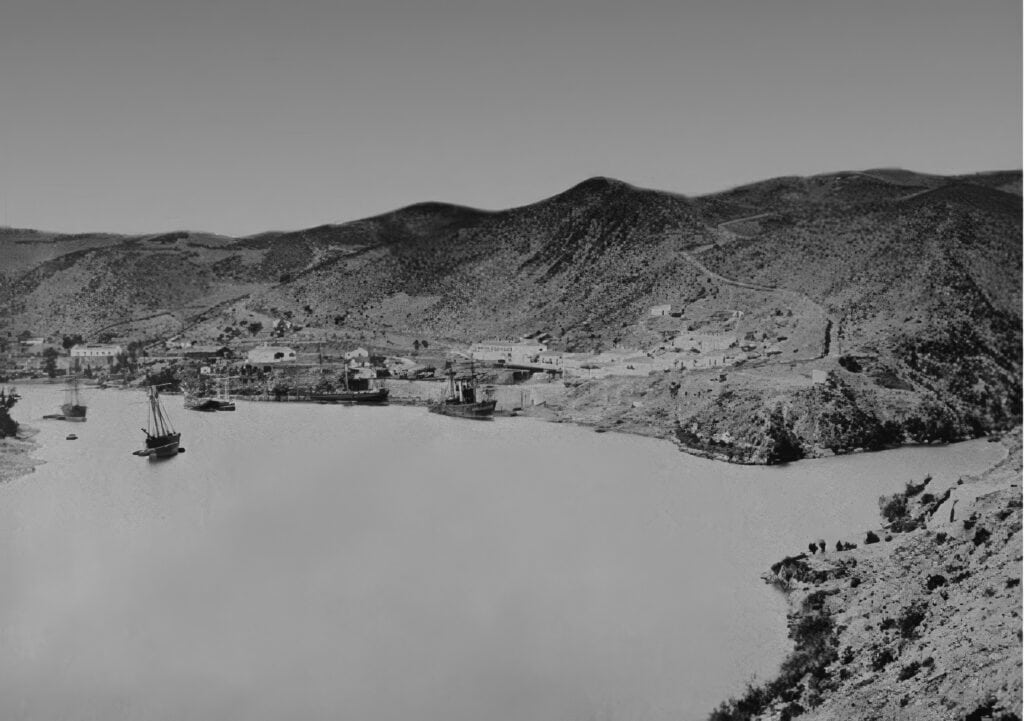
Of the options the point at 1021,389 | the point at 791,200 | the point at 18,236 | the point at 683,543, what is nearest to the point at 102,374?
the point at 18,236

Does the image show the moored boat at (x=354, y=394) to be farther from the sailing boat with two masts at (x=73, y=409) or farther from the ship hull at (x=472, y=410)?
the sailing boat with two masts at (x=73, y=409)

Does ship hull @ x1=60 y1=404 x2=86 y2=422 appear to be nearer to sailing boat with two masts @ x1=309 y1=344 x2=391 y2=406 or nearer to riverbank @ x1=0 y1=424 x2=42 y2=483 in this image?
riverbank @ x1=0 y1=424 x2=42 y2=483

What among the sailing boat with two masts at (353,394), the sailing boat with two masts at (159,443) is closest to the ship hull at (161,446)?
the sailing boat with two masts at (159,443)

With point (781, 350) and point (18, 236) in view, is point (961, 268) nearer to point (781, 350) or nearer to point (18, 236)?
point (781, 350)

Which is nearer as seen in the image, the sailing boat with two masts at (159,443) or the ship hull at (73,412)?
the sailing boat with two masts at (159,443)

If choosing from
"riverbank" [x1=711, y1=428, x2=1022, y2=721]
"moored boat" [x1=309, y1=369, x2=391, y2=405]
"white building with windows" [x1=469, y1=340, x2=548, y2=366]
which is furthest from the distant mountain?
"riverbank" [x1=711, y1=428, x2=1022, y2=721]

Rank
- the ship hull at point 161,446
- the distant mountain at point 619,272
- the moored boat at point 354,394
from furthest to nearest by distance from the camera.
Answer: the moored boat at point 354,394
the distant mountain at point 619,272
the ship hull at point 161,446
